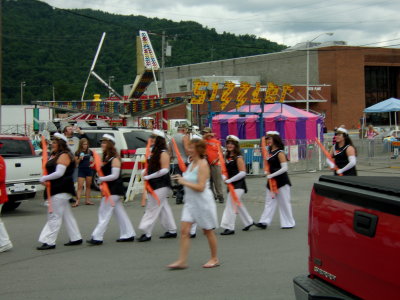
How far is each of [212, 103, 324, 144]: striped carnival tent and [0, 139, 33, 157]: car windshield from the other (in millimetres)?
15351

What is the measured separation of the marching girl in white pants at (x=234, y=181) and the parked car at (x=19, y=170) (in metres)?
5.34

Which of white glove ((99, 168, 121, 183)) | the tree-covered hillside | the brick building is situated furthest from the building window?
white glove ((99, 168, 121, 183))

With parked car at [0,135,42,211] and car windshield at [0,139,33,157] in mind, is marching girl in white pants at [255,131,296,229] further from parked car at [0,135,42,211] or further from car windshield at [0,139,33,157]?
car windshield at [0,139,33,157]

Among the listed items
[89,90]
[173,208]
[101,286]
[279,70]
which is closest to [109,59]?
[89,90]

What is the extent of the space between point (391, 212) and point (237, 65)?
209 feet

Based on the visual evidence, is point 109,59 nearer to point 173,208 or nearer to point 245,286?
point 173,208

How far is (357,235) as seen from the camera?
12.3 ft

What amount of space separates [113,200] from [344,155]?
14.2 ft

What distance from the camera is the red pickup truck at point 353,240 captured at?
3408mm

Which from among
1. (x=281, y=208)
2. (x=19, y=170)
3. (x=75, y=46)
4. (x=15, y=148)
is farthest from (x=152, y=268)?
(x=75, y=46)

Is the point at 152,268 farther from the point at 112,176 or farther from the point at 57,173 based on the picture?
the point at 57,173

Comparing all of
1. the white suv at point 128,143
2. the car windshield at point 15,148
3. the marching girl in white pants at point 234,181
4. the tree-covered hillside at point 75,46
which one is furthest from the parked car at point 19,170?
the tree-covered hillside at point 75,46

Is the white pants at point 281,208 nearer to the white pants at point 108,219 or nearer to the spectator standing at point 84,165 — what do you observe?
the white pants at point 108,219

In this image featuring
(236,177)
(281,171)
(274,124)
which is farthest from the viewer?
(274,124)
